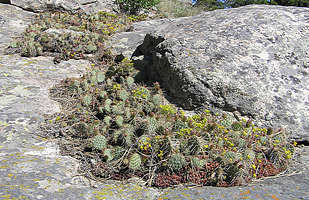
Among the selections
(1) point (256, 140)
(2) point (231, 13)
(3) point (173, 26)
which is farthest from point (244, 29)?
(1) point (256, 140)

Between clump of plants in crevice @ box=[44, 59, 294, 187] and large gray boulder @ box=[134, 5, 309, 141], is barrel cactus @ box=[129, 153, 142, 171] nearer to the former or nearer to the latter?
clump of plants in crevice @ box=[44, 59, 294, 187]

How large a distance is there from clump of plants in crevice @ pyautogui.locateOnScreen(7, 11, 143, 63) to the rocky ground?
1.96 metres

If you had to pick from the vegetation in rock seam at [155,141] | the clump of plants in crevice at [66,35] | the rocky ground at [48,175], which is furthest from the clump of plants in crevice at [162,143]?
the clump of plants in crevice at [66,35]

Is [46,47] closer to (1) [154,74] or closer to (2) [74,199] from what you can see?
(1) [154,74]

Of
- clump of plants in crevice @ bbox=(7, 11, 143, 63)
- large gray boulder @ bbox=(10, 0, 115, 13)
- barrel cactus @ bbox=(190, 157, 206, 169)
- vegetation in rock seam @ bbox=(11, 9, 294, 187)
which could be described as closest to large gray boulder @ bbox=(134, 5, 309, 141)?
vegetation in rock seam @ bbox=(11, 9, 294, 187)

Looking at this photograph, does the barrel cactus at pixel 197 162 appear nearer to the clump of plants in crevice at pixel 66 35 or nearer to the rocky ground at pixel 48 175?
the rocky ground at pixel 48 175

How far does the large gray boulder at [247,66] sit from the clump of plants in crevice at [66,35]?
2.44 m

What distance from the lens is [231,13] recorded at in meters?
5.28

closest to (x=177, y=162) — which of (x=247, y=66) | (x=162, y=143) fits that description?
(x=162, y=143)

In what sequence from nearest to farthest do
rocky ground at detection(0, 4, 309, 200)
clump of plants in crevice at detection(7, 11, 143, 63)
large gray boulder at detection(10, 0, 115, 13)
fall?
rocky ground at detection(0, 4, 309, 200)
clump of plants in crevice at detection(7, 11, 143, 63)
large gray boulder at detection(10, 0, 115, 13)

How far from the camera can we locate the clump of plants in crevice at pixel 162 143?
2.90 metres

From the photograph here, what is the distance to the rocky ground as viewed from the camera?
2.32 meters

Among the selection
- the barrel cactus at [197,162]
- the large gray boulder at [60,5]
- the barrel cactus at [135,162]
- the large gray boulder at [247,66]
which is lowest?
the barrel cactus at [135,162]

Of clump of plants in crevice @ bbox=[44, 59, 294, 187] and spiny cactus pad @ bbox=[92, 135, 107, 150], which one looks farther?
spiny cactus pad @ bbox=[92, 135, 107, 150]
